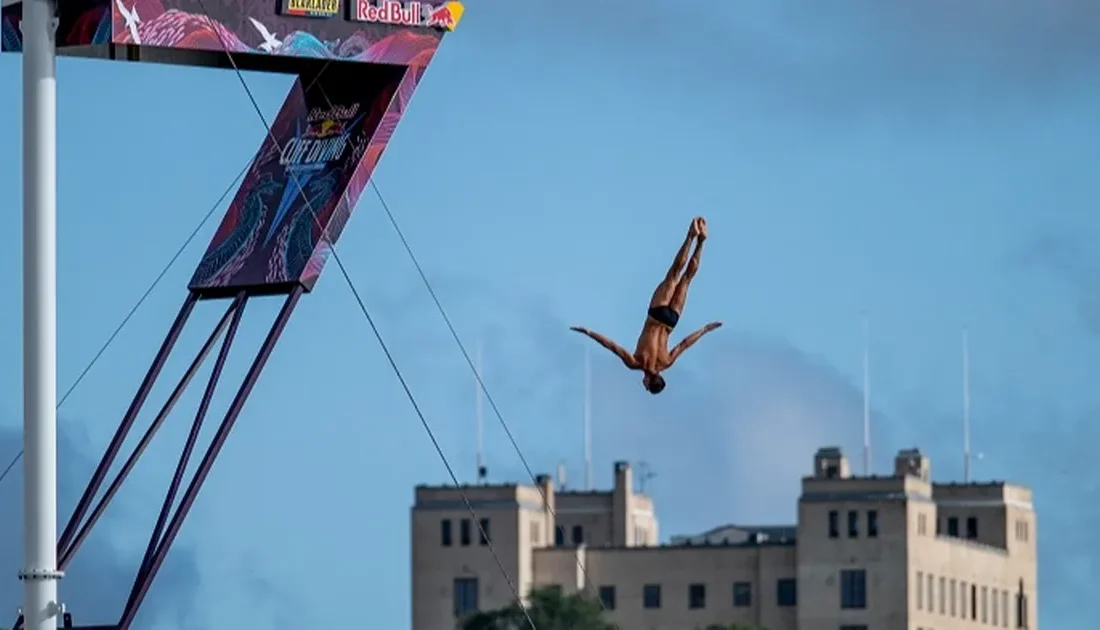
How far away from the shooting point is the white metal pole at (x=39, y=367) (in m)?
35.4

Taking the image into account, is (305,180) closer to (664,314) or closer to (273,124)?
(273,124)

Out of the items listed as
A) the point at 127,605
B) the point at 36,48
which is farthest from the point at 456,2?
the point at 36,48

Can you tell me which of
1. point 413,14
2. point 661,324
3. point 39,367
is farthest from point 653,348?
point 413,14

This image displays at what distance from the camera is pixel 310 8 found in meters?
50.1

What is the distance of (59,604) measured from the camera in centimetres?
3534

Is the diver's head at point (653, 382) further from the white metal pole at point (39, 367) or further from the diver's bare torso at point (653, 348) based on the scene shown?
the white metal pole at point (39, 367)

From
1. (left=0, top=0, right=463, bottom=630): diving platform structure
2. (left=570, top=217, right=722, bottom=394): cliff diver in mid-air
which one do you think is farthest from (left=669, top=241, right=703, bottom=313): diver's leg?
(left=0, top=0, right=463, bottom=630): diving platform structure

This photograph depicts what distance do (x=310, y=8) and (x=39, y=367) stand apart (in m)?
15.5

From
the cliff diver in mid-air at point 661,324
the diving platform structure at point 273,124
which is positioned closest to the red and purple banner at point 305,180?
the diving platform structure at point 273,124

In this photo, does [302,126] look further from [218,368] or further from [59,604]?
[59,604]

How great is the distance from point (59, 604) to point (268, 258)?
16944 millimetres

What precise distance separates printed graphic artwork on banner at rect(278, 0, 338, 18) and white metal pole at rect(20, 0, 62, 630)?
14109 millimetres

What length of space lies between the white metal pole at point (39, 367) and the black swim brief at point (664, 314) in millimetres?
8620

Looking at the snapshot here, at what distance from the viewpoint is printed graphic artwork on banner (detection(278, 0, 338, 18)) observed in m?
49.8
